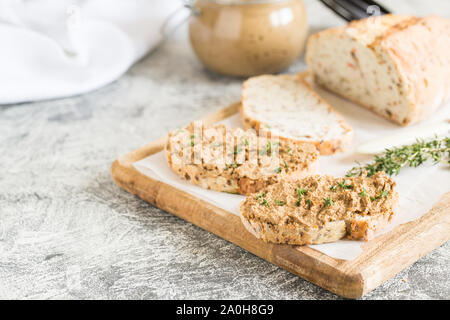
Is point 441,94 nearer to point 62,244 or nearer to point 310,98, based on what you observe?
point 310,98

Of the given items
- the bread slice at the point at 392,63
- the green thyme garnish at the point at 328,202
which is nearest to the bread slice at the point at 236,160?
the green thyme garnish at the point at 328,202

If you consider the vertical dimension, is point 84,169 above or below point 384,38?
below

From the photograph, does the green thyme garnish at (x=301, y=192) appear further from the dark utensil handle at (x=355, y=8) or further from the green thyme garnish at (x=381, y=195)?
the dark utensil handle at (x=355, y=8)

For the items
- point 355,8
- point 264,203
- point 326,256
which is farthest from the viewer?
point 355,8

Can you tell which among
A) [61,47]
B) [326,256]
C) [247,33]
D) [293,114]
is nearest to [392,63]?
[293,114]

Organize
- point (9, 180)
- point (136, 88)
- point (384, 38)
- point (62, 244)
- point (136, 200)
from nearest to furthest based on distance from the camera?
1. point (62, 244)
2. point (136, 200)
3. point (9, 180)
4. point (384, 38)
5. point (136, 88)

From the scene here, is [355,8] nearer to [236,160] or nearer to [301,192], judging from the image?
[236,160]

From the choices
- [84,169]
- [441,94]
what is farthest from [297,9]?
[84,169]
